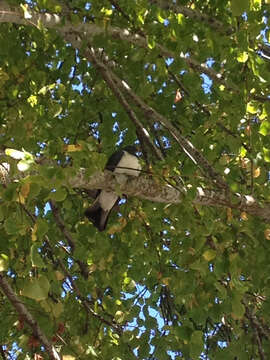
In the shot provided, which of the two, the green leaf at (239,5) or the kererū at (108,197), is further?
the kererū at (108,197)

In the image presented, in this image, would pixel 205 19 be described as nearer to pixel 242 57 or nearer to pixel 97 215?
pixel 242 57

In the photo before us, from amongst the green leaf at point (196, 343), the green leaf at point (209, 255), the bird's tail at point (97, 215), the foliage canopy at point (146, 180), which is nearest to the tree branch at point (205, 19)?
the foliage canopy at point (146, 180)

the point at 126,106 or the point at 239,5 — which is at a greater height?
the point at 126,106

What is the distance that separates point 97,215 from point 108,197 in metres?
0.27

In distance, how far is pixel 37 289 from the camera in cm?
242

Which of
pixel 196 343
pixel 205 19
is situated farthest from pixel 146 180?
pixel 205 19

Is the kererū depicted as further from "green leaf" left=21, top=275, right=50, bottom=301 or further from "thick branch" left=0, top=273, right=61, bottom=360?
"green leaf" left=21, top=275, right=50, bottom=301

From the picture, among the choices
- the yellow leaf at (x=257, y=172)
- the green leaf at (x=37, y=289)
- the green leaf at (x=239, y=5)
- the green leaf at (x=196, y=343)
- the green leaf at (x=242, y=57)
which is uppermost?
the green leaf at (x=242, y=57)

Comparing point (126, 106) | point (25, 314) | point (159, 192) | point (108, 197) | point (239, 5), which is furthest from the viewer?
point (126, 106)

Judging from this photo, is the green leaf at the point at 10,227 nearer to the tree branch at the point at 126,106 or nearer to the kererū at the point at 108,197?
the kererū at the point at 108,197

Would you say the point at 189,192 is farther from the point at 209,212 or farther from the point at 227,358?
the point at 227,358

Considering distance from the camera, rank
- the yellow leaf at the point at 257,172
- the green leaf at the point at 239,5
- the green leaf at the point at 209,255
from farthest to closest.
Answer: the yellow leaf at the point at 257,172 → the green leaf at the point at 209,255 → the green leaf at the point at 239,5

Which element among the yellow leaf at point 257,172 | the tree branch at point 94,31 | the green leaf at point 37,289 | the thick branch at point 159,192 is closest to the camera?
the green leaf at point 37,289

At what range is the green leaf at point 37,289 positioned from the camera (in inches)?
94.2
